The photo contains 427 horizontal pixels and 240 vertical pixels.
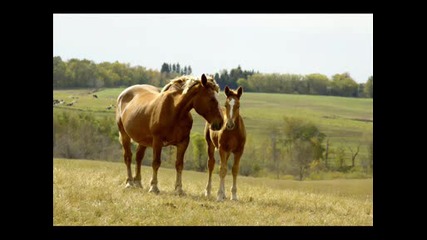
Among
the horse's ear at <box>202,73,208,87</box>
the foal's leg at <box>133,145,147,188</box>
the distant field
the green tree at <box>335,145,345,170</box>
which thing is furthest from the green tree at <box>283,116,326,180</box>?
the horse's ear at <box>202,73,208,87</box>

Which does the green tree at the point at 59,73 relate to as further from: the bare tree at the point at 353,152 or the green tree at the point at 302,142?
the bare tree at the point at 353,152

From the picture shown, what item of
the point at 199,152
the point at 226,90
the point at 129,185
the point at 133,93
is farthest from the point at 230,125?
the point at 199,152

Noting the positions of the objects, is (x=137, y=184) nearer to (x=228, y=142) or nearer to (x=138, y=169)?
(x=138, y=169)

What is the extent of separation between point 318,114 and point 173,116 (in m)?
80.2

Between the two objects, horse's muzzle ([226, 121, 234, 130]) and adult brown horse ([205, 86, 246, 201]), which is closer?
horse's muzzle ([226, 121, 234, 130])

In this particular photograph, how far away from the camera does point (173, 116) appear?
44.4 ft

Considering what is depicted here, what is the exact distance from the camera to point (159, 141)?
13773 mm

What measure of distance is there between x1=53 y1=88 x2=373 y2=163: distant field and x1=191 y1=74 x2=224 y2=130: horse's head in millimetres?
53925

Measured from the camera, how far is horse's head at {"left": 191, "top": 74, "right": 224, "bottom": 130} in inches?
509

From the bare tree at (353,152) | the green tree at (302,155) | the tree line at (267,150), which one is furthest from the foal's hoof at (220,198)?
the bare tree at (353,152)

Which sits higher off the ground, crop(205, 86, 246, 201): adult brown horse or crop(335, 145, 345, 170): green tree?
crop(205, 86, 246, 201): adult brown horse

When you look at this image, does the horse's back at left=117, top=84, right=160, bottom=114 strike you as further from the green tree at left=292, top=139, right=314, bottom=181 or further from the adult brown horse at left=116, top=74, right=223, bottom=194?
the green tree at left=292, top=139, right=314, bottom=181

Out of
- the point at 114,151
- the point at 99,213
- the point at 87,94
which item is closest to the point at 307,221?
the point at 99,213
